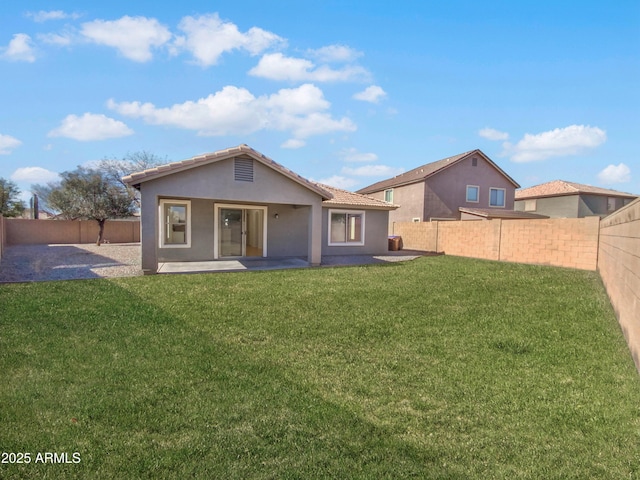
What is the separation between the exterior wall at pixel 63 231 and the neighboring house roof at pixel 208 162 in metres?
19.1

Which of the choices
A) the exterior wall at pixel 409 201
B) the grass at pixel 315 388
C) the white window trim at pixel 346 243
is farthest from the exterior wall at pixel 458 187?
the grass at pixel 315 388

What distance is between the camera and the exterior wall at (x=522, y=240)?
13703mm

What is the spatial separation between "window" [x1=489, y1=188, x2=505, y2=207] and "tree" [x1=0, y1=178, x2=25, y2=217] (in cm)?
4368

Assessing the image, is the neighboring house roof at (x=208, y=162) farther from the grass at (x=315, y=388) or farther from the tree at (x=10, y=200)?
the tree at (x=10, y=200)

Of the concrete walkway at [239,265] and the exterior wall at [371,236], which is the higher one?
the exterior wall at [371,236]

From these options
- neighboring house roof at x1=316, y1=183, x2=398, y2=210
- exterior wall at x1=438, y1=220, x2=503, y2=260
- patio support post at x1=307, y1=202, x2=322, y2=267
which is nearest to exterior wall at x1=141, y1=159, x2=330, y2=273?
patio support post at x1=307, y1=202, x2=322, y2=267

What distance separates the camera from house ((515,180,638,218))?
3353 cm

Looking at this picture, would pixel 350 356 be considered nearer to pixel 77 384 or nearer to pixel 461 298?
pixel 77 384

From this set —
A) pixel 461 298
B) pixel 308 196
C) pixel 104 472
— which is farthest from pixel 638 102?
pixel 104 472

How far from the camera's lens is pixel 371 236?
20031 mm

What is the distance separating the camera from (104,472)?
272 centimetres

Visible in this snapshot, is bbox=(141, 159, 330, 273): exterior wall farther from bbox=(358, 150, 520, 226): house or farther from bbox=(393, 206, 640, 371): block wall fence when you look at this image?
bbox=(358, 150, 520, 226): house

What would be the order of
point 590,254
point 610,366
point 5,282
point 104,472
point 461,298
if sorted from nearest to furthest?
point 104,472, point 610,366, point 461,298, point 5,282, point 590,254

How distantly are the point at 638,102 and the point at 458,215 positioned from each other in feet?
55.7
